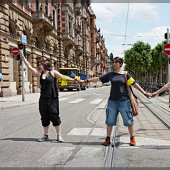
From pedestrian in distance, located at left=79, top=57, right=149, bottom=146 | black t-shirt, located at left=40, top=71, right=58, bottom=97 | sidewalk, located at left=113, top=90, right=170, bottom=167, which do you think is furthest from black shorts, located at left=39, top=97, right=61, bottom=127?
sidewalk, located at left=113, top=90, right=170, bottom=167

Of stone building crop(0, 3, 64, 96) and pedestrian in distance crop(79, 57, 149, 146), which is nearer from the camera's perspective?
pedestrian in distance crop(79, 57, 149, 146)

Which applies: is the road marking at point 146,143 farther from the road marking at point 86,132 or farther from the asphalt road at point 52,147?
the road marking at point 86,132

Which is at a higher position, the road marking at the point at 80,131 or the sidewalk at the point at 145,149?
the sidewalk at the point at 145,149

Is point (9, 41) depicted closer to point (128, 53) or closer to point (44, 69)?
point (44, 69)

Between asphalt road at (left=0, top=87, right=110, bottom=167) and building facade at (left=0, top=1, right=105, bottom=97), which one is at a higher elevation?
building facade at (left=0, top=1, right=105, bottom=97)

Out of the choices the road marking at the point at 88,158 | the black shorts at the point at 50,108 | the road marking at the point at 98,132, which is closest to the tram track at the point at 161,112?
the road marking at the point at 98,132

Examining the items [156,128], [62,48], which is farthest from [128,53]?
[156,128]

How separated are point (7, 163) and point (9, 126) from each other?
3.10m

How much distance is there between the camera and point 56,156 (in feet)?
12.1

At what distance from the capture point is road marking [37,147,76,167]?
132 inches

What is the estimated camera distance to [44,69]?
4695 millimetres

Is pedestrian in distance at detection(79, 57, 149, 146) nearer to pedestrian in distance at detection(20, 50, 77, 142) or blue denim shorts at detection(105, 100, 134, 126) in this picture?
blue denim shorts at detection(105, 100, 134, 126)

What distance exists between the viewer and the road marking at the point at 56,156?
11.0 feet

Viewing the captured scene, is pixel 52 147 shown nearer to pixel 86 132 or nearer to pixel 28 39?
pixel 86 132
